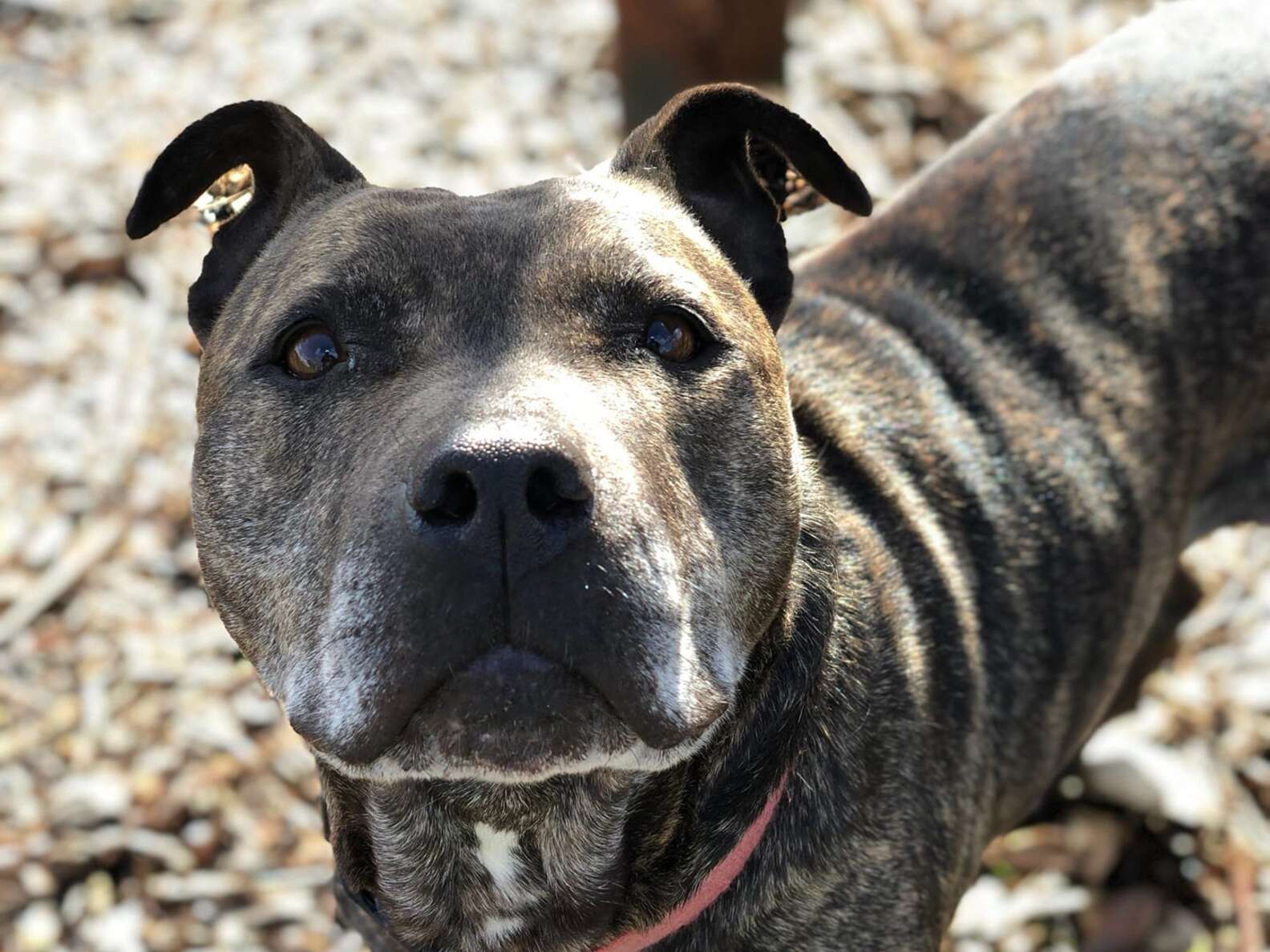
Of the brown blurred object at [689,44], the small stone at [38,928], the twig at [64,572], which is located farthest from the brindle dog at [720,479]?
the brown blurred object at [689,44]

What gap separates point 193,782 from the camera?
4453 mm

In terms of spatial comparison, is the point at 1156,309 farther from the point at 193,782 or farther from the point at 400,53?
the point at 400,53

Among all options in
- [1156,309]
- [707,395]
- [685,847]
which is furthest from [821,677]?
[1156,309]

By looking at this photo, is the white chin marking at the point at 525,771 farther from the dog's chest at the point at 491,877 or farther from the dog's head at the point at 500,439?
the dog's chest at the point at 491,877

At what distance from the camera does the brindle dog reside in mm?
2369

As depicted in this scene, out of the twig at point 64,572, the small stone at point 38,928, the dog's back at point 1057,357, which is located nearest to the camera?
the dog's back at point 1057,357

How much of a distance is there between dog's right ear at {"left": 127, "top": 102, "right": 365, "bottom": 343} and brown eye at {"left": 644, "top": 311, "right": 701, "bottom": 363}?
0.97 m

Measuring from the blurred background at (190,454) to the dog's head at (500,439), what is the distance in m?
1.00

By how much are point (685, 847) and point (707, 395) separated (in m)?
0.91

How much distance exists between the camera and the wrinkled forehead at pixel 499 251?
9.04 ft

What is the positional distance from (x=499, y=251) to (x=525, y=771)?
103 cm

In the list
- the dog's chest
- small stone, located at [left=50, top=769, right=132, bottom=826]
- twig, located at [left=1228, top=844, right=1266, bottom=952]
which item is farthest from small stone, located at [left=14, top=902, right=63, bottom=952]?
twig, located at [left=1228, top=844, right=1266, bottom=952]

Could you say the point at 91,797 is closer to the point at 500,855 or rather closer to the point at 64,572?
the point at 64,572

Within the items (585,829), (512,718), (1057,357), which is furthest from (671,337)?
(1057,357)
